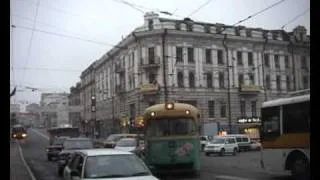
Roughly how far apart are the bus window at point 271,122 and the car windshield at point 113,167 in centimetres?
820

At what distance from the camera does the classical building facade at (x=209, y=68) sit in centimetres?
6206

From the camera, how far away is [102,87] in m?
84.4

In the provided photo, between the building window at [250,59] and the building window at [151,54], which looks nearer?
the building window at [151,54]

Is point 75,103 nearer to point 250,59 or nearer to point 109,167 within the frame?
point 250,59

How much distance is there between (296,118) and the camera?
58.4 feet

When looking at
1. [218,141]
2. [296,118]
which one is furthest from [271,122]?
[218,141]

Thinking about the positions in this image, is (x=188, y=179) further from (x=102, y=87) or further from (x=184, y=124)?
(x=102, y=87)

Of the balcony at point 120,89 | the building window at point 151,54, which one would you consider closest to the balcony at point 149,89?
the building window at point 151,54

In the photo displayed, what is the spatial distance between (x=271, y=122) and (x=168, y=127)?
3876 millimetres

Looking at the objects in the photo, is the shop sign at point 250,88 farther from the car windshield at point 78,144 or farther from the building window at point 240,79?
the car windshield at point 78,144

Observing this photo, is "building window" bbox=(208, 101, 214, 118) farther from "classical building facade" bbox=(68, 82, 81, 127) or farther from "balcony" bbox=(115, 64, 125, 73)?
"classical building facade" bbox=(68, 82, 81, 127)

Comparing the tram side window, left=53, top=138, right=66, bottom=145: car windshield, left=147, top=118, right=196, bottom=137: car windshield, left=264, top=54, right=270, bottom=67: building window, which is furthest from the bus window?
left=264, top=54, right=270, bottom=67: building window
